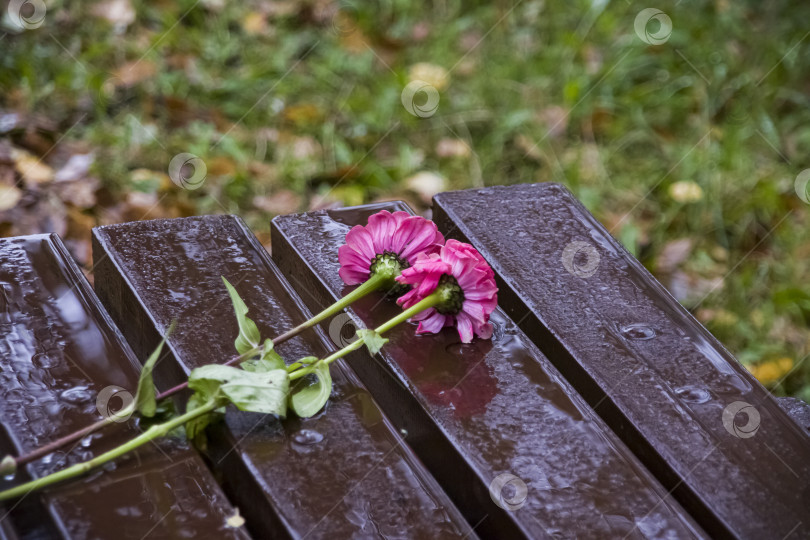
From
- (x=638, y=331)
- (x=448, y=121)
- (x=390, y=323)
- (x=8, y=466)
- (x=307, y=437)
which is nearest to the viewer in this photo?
(x=8, y=466)

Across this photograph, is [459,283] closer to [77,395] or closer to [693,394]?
[693,394]

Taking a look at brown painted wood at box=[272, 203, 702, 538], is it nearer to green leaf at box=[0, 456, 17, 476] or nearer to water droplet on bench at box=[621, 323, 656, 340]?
water droplet on bench at box=[621, 323, 656, 340]

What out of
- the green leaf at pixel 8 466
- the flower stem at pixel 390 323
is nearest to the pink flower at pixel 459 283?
the flower stem at pixel 390 323

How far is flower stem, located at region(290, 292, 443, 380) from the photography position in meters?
1.00

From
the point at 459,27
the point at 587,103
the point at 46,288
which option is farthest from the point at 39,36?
the point at 46,288

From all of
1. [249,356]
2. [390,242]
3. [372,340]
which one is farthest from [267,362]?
[390,242]

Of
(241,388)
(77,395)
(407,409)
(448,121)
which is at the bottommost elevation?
(407,409)

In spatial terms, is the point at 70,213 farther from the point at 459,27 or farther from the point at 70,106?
the point at 459,27

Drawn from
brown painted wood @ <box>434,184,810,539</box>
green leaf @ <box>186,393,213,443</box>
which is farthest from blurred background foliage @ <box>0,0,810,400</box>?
green leaf @ <box>186,393,213,443</box>

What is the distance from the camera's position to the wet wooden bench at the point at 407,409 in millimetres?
908

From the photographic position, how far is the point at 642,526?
3.04 feet

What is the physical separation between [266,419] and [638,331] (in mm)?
531

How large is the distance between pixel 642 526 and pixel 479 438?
0.20m

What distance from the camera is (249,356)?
1.01 metres
